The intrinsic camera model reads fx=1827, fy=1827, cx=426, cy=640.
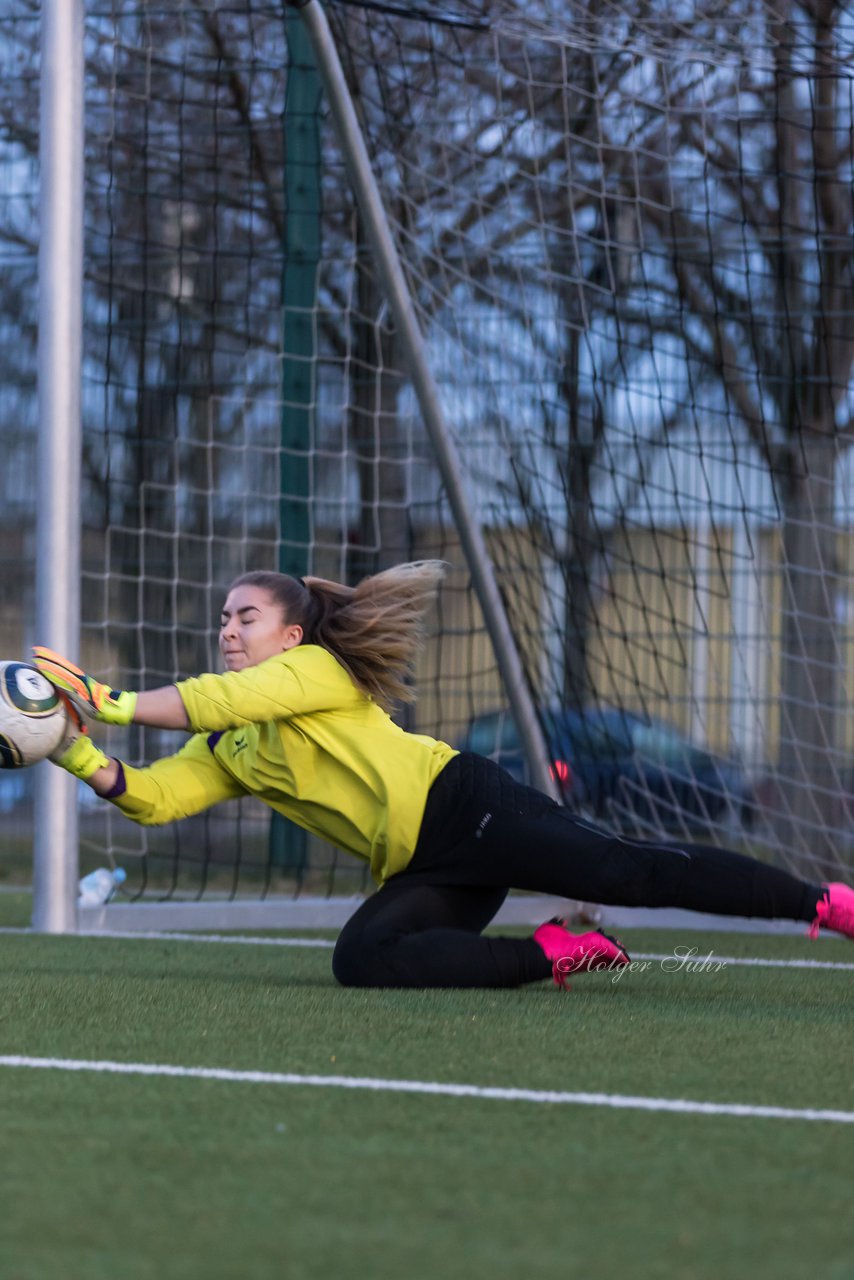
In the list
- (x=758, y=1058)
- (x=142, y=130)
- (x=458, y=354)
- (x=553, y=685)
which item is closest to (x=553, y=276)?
(x=458, y=354)

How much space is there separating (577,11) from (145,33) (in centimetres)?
205

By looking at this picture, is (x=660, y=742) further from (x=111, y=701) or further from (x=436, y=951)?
(x=111, y=701)

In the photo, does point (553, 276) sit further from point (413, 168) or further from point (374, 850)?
point (374, 850)

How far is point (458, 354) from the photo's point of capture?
7523mm

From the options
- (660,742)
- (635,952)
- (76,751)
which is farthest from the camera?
(660,742)

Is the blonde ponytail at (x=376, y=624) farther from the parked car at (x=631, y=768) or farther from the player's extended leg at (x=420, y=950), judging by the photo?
the parked car at (x=631, y=768)

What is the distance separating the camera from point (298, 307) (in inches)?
339

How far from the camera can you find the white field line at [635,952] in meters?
5.33

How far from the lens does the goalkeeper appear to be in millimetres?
4230

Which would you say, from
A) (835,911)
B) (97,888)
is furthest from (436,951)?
(97,888)

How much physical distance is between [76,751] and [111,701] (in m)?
0.22

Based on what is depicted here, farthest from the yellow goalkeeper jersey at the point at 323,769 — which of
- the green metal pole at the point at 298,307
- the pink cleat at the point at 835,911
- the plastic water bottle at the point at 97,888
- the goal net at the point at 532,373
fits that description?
the green metal pole at the point at 298,307

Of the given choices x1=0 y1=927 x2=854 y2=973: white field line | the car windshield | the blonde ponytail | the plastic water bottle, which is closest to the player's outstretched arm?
the blonde ponytail

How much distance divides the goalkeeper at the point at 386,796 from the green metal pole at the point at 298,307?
12.9 ft
